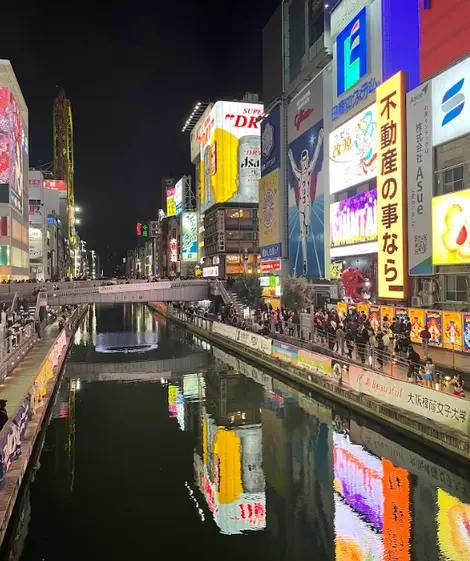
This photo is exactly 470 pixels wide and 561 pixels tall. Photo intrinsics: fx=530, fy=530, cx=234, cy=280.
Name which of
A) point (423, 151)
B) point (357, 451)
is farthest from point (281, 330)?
point (357, 451)

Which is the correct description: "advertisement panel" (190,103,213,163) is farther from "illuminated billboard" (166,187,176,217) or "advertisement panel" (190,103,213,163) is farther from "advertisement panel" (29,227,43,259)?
"advertisement panel" (29,227,43,259)

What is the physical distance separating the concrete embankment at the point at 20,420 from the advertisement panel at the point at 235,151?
85.1m

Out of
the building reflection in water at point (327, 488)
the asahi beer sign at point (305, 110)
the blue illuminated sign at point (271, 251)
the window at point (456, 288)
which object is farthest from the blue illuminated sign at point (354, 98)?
the building reflection in water at point (327, 488)

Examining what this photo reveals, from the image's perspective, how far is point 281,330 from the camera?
41.5 meters

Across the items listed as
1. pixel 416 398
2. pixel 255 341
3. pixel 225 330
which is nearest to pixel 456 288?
pixel 255 341

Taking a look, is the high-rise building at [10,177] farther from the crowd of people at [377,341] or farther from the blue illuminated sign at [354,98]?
the crowd of people at [377,341]

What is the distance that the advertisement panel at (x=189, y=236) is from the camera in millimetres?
150125

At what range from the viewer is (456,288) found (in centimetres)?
3266

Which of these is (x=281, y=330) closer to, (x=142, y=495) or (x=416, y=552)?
(x=142, y=495)

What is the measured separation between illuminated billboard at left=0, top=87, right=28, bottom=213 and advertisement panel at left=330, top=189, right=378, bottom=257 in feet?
196

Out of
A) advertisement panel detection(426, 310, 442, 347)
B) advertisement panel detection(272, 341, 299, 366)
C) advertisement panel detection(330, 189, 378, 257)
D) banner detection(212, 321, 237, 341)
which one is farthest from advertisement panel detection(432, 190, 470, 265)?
banner detection(212, 321, 237, 341)

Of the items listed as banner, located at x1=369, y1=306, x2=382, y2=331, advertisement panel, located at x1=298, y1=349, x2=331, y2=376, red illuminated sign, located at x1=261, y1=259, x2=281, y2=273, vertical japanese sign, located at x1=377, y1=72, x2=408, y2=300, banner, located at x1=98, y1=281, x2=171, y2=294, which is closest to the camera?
advertisement panel, located at x1=298, y1=349, x2=331, y2=376

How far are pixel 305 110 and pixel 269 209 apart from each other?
16950 millimetres

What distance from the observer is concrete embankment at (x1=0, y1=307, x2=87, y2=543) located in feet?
43.4
